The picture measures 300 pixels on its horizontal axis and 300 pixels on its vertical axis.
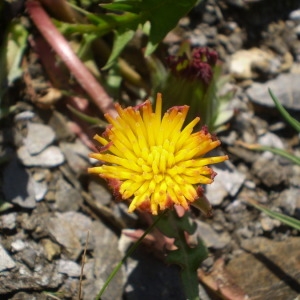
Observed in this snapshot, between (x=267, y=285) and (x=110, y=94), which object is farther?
(x=110, y=94)

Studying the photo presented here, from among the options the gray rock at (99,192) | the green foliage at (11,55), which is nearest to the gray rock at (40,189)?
the gray rock at (99,192)

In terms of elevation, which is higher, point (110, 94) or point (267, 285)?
point (110, 94)

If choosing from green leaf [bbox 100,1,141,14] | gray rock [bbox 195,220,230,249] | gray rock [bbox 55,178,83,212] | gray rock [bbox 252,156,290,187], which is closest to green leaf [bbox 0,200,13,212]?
gray rock [bbox 55,178,83,212]

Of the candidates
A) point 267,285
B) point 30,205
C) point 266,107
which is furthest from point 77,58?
point 267,285

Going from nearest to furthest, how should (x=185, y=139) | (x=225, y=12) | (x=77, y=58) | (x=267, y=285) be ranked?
(x=185, y=139), (x=267, y=285), (x=77, y=58), (x=225, y=12)

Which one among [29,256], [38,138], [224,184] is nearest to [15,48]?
[38,138]

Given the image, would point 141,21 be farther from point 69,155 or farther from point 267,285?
point 267,285

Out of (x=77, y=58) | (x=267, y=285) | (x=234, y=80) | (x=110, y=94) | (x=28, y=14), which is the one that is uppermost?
(x=28, y=14)

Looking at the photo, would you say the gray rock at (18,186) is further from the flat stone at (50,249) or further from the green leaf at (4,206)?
the flat stone at (50,249)
